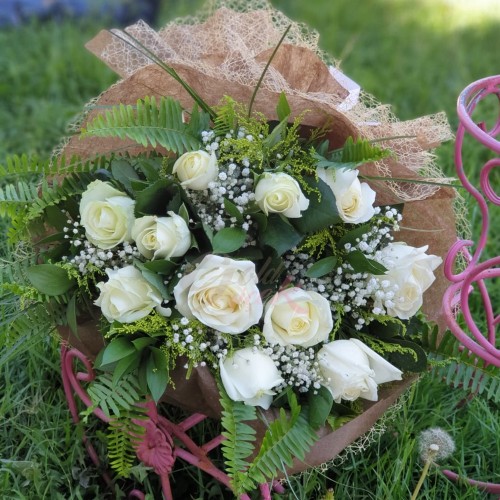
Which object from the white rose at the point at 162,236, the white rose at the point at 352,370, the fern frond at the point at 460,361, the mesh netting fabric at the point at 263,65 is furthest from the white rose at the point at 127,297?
the fern frond at the point at 460,361

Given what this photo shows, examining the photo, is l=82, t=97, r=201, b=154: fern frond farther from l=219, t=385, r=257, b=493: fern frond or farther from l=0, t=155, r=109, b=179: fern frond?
l=219, t=385, r=257, b=493: fern frond

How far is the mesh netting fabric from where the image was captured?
4.04ft

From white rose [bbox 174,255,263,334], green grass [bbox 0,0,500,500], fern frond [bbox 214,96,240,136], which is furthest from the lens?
green grass [bbox 0,0,500,500]

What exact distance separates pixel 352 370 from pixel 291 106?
0.43 metres

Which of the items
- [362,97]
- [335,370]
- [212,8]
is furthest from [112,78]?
[335,370]

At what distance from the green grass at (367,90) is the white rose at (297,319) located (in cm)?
36

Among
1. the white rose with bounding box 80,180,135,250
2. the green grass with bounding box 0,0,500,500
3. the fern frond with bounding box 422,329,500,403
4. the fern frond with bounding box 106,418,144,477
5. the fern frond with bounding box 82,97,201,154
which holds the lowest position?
the green grass with bounding box 0,0,500,500

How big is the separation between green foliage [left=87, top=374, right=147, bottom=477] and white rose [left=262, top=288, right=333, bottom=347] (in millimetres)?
220

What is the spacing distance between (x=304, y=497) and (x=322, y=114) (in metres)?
0.72

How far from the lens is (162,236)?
41.3 inches

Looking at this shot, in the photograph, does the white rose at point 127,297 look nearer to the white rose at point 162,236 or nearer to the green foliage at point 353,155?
the white rose at point 162,236

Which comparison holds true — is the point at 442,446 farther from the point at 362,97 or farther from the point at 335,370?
the point at 362,97

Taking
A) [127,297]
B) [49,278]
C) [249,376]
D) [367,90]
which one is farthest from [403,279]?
[367,90]

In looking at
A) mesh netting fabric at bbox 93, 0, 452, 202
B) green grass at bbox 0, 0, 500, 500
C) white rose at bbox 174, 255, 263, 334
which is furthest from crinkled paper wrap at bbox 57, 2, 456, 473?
green grass at bbox 0, 0, 500, 500
